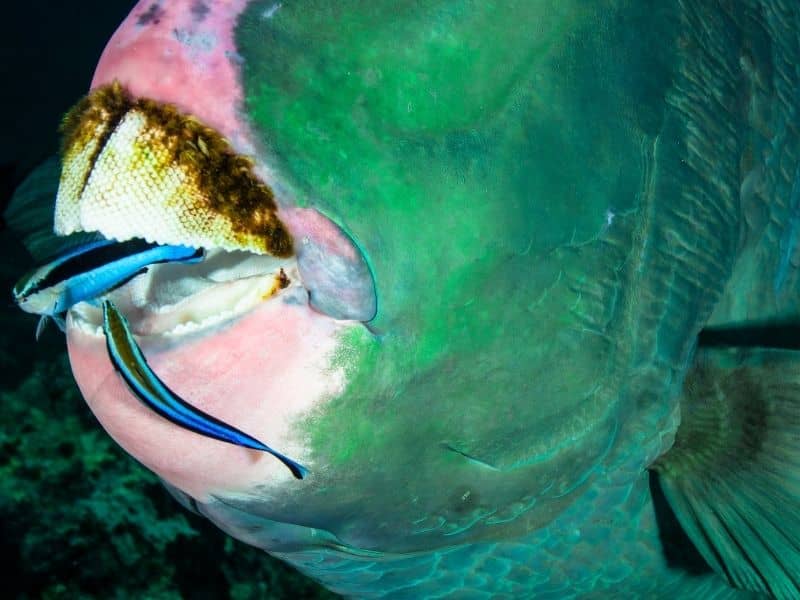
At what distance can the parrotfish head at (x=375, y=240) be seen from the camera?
3.18 ft

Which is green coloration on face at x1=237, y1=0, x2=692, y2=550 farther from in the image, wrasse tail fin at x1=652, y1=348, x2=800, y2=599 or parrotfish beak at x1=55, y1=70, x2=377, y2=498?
wrasse tail fin at x1=652, y1=348, x2=800, y2=599

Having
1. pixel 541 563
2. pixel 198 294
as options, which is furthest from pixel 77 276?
pixel 541 563

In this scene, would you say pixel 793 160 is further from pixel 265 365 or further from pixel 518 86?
pixel 265 365

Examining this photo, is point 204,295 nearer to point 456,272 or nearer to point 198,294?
point 198,294

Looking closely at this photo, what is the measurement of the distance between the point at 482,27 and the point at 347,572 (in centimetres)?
162

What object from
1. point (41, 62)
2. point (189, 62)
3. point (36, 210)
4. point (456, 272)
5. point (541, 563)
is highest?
point (41, 62)

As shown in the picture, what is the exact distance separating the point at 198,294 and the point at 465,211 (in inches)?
18.9

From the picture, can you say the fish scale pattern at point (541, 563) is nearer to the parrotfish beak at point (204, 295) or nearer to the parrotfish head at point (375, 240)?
the parrotfish head at point (375, 240)

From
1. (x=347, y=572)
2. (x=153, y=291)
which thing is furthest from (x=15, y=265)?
(x=153, y=291)

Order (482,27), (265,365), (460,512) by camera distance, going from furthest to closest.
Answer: (460,512)
(482,27)
(265,365)

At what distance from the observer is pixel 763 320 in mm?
2055

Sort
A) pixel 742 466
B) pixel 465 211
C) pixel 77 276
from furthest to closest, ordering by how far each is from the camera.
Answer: pixel 742 466, pixel 465 211, pixel 77 276

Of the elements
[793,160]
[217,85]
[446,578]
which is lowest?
[446,578]

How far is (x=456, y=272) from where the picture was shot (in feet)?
3.98
